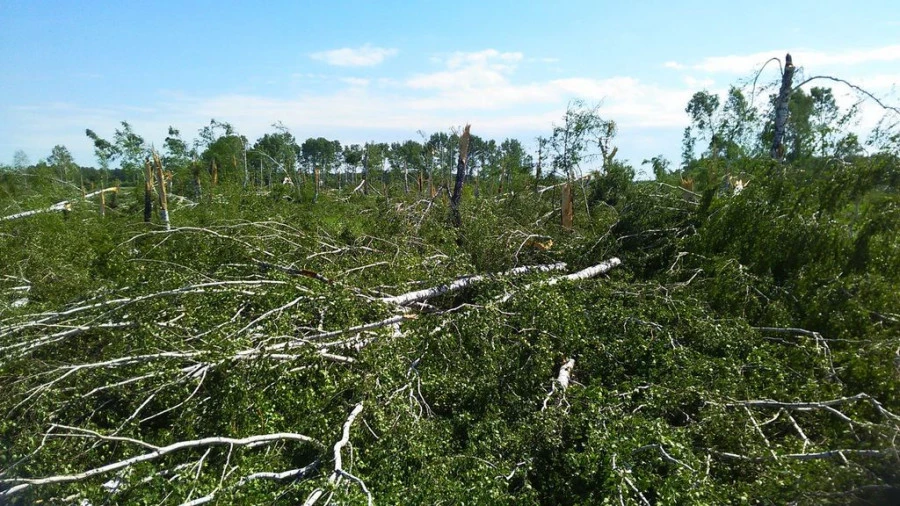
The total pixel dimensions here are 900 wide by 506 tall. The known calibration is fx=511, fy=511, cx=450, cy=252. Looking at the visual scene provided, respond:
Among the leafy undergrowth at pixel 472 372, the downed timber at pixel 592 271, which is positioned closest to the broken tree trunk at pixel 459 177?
the leafy undergrowth at pixel 472 372

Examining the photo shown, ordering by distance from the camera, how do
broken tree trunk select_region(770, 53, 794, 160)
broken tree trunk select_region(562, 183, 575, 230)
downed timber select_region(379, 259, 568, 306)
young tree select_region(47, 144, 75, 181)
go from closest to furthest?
downed timber select_region(379, 259, 568, 306) → broken tree trunk select_region(770, 53, 794, 160) → broken tree trunk select_region(562, 183, 575, 230) → young tree select_region(47, 144, 75, 181)

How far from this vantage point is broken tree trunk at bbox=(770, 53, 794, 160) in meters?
7.42

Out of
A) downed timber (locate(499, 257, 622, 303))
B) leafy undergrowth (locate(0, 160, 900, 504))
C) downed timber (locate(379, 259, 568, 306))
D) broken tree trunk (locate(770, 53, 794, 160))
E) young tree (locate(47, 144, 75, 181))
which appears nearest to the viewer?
leafy undergrowth (locate(0, 160, 900, 504))

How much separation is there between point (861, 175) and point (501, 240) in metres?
3.79

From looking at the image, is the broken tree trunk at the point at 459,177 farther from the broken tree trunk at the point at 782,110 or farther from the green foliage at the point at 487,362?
the broken tree trunk at the point at 782,110

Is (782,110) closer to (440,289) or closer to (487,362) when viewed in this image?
(440,289)

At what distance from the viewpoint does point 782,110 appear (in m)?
7.43

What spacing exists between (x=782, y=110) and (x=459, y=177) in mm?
4857

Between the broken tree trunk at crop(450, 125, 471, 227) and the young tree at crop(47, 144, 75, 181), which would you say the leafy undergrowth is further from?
the young tree at crop(47, 144, 75, 181)

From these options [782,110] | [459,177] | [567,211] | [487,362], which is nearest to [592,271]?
[567,211]

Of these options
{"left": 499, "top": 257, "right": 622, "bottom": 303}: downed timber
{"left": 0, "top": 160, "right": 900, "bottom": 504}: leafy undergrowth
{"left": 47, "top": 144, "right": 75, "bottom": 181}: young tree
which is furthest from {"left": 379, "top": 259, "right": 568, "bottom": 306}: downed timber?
{"left": 47, "top": 144, "right": 75, "bottom": 181}: young tree

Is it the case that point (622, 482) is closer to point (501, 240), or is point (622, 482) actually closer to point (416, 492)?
Answer: point (416, 492)

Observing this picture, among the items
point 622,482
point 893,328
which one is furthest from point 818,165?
point 622,482

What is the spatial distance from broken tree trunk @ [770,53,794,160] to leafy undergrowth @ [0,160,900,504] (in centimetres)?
176
